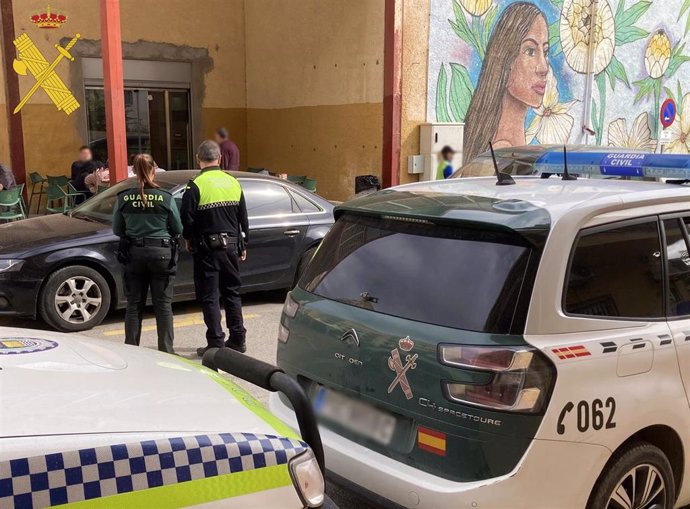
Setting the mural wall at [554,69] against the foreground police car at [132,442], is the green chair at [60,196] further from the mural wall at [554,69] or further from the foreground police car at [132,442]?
the foreground police car at [132,442]

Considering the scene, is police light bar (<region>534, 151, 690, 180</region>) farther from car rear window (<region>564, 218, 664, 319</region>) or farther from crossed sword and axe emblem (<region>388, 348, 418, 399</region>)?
crossed sword and axe emblem (<region>388, 348, 418, 399</region>)

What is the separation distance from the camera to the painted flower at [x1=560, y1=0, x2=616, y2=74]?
51.5ft

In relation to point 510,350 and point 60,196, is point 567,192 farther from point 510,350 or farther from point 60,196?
point 60,196

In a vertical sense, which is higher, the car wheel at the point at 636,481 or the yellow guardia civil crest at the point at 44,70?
the yellow guardia civil crest at the point at 44,70

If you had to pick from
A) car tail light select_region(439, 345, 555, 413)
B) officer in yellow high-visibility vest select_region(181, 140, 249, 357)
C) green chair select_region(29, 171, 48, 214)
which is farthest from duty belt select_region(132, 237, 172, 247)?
green chair select_region(29, 171, 48, 214)

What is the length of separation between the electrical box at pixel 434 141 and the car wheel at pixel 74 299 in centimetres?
781

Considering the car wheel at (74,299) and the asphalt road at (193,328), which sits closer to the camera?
the asphalt road at (193,328)

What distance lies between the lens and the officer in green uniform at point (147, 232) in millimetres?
5617

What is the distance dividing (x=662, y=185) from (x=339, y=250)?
1647 millimetres


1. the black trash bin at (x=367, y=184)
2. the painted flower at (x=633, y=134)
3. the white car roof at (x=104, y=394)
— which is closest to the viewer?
the white car roof at (x=104, y=394)

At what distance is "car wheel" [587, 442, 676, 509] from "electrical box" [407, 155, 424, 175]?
35.1 feet

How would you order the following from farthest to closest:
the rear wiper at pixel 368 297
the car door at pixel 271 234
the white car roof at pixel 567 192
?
the car door at pixel 271 234 → the rear wiper at pixel 368 297 → the white car roof at pixel 567 192

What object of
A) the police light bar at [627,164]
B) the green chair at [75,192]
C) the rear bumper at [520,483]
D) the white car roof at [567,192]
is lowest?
the rear bumper at [520,483]

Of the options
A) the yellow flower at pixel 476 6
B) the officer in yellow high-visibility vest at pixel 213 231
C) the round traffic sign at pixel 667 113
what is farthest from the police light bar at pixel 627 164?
the round traffic sign at pixel 667 113
